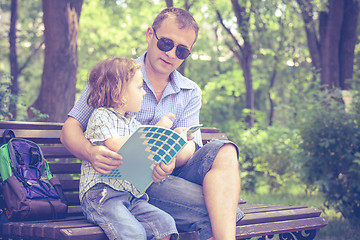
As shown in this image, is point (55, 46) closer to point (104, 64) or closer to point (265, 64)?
point (104, 64)

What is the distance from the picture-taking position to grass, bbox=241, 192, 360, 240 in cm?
570

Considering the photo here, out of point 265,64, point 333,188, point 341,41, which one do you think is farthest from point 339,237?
point 265,64

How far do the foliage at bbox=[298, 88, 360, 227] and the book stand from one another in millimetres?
3596

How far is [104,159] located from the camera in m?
2.79

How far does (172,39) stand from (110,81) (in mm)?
701

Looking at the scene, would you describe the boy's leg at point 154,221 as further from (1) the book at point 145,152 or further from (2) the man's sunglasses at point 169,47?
(2) the man's sunglasses at point 169,47

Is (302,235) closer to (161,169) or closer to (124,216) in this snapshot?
(161,169)

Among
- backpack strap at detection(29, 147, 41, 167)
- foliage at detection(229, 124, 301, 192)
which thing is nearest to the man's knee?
backpack strap at detection(29, 147, 41, 167)

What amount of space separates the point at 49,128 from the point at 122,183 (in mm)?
1157

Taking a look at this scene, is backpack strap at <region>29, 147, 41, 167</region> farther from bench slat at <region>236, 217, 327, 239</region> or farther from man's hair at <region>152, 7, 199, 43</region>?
bench slat at <region>236, 217, 327, 239</region>

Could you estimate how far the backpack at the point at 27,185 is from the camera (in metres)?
3.02

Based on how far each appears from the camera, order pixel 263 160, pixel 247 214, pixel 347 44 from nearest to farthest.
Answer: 1. pixel 247 214
2. pixel 263 160
3. pixel 347 44

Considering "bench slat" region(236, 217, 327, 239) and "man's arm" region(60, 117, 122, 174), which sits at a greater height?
"man's arm" region(60, 117, 122, 174)

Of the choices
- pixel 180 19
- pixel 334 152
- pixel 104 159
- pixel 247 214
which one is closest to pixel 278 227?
pixel 247 214
